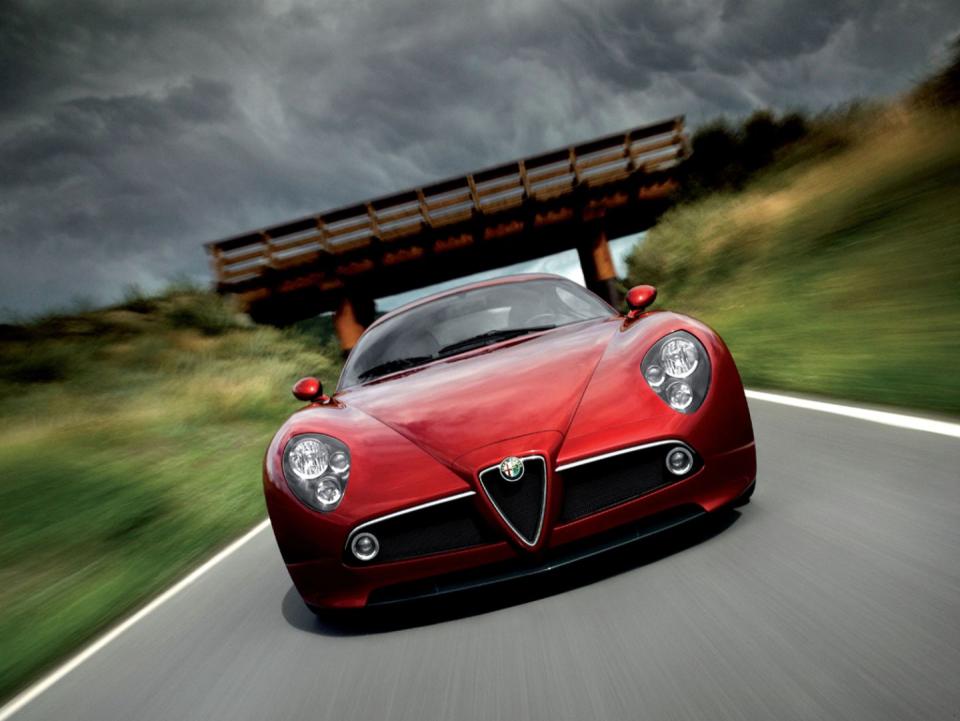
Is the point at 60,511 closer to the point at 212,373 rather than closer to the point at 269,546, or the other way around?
the point at 269,546

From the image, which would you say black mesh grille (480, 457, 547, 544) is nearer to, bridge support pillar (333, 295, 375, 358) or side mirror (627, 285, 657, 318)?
side mirror (627, 285, 657, 318)

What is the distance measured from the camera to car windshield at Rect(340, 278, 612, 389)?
166 inches

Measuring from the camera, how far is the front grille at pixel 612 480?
2562 millimetres

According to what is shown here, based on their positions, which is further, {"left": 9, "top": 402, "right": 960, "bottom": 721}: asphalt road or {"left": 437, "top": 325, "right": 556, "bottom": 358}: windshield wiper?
{"left": 437, "top": 325, "right": 556, "bottom": 358}: windshield wiper

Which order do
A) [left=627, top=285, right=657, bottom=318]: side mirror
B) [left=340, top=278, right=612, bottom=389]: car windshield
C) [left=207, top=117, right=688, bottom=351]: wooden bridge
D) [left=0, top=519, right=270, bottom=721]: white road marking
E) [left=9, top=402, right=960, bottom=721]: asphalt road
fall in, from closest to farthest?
1. [left=9, top=402, right=960, bottom=721]: asphalt road
2. [left=0, top=519, right=270, bottom=721]: white road marking
3. [left=627, top=285, right=657, bottom=318]: side mirror
4. [left=340, top=278, right=612, bottom=389]: car windshield
5. [left=207, top=117, right=688, bottom=351]: wooden bridge

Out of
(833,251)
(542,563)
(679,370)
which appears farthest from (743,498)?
(833,251)

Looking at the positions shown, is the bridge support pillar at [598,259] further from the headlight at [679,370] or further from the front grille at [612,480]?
the front grille at [612,480]

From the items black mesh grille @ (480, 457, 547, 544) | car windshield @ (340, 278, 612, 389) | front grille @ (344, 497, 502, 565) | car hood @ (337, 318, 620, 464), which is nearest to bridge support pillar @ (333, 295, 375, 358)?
car windshield @ (340, 278, 612, 389)

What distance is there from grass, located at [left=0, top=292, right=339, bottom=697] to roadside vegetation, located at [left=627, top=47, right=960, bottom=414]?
4.89m

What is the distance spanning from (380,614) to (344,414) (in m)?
0.92

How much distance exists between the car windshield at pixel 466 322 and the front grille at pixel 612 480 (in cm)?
153

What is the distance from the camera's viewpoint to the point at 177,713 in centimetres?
258

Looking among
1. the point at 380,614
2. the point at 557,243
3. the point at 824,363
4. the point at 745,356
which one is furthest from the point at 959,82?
the point at 380,614

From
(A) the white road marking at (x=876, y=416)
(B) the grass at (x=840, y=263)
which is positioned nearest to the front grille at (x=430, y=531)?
(A) the white road marking at (x=876, y=416)
